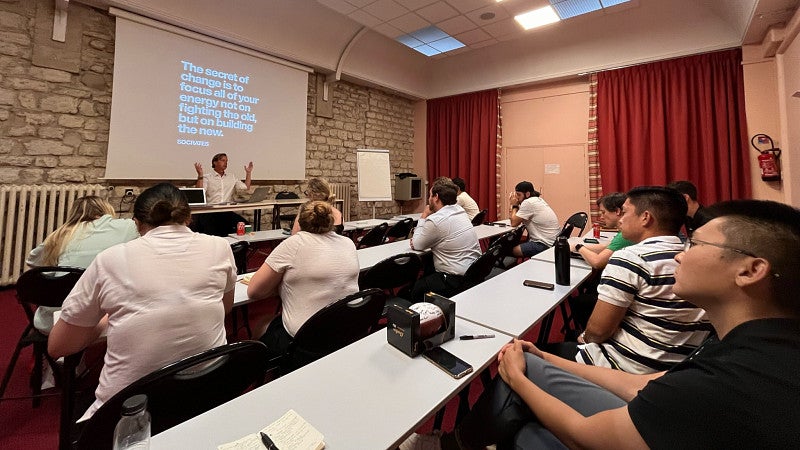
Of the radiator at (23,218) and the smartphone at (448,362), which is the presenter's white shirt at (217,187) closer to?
the radiator at (23,218)

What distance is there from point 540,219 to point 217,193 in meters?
4.25

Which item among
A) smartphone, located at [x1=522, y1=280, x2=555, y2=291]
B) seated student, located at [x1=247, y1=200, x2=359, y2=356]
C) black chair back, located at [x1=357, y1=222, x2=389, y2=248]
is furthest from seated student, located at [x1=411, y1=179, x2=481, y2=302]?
black chair back, located at [x1=357, y1=222, x2=389, y2=248]

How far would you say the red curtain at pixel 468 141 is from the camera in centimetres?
698

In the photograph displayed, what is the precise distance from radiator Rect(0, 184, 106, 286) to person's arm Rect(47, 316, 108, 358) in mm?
3529

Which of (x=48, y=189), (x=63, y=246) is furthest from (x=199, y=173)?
(x=63, y=246)

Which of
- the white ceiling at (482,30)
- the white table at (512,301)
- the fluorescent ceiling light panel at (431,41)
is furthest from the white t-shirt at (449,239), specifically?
the fluorescent ceiling light panel at (431,41)

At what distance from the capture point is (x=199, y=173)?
4598 mm

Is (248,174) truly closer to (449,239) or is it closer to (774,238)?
(449,239)

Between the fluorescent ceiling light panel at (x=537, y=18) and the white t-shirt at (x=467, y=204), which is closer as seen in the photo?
the fluorescent ceiling light panel at (x=537, y=18)

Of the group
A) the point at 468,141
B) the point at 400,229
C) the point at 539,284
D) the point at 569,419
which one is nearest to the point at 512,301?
the point at 539,284

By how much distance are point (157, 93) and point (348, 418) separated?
4.96 m

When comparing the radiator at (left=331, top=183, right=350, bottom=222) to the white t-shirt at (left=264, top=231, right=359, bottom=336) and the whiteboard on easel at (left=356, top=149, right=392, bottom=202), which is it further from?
the white t-shirt at (left=264, top=231, right=359, bottom=336)

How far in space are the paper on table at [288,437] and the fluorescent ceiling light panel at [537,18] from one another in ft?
19.0

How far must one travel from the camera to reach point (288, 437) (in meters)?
0.76
